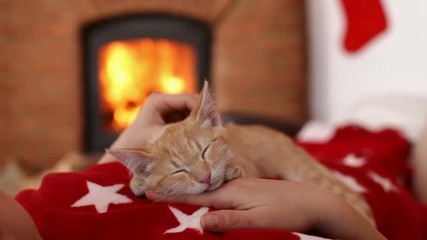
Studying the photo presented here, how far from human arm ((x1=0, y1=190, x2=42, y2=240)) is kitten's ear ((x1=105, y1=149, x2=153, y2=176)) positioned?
7.0 inches

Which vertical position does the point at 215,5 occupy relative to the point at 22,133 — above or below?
above

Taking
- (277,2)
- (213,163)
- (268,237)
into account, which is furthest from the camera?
(277,2)

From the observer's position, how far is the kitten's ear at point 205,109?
1.02 meters

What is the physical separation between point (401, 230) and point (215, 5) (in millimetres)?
→ 2144

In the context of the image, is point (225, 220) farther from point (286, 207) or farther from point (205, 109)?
point (205, 109)

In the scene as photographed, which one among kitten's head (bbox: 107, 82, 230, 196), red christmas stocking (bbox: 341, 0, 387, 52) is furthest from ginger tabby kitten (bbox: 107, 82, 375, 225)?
red christmas stocking (bbox: 341, 0, 387, 52)

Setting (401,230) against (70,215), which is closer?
(70,215)

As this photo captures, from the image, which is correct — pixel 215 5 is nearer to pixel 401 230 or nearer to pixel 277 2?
pixel 277 2

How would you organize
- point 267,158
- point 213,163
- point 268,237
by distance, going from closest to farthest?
point 268,237 → point 213,163 → point 267,158

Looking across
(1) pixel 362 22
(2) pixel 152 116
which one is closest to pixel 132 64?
(1) pixel 362 22

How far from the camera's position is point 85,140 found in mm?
3375

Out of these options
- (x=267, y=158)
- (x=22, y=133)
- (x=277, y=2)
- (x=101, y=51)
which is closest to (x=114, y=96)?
(x=101, y=51)

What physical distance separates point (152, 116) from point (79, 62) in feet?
7.22

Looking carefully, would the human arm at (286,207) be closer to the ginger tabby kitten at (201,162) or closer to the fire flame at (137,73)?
the ginger tabby kitten at (201,162)
